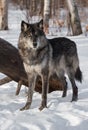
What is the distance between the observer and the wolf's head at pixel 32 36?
4848mm

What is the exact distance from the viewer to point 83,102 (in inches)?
217

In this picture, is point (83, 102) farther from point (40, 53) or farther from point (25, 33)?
point (25, 33)

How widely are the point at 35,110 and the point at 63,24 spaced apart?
10496mm

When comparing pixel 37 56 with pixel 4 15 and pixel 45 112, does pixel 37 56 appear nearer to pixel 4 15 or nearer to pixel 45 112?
pixel 45 112

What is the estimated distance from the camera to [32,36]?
4828 mm

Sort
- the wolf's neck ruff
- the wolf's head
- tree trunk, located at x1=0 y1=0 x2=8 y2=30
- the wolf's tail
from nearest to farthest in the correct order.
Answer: the wolf's head, the wolf's neck ruff, the wolf's tail, tree trunk, located at x1=0 y1=0 x2=8 y2=30

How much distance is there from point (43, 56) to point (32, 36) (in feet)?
1.62

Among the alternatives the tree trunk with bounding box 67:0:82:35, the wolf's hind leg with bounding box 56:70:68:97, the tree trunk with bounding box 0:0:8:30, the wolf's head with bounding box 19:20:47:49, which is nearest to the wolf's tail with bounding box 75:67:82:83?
the wolf's hind leg with bounding box 56:70:68:97

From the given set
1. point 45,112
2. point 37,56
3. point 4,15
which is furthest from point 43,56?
point 4,15

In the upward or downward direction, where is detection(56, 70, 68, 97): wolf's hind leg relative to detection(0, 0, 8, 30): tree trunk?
upward

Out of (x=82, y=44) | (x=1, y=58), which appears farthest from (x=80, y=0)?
(x=1, y=58)

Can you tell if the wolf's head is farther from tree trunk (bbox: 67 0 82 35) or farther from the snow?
tree trunk (bbox: 67 0 82 35)

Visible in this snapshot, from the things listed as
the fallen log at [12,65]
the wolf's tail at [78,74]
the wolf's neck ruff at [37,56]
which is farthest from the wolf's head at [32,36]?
the wolf's tail at [78,74]

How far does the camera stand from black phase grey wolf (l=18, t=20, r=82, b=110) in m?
4.93
